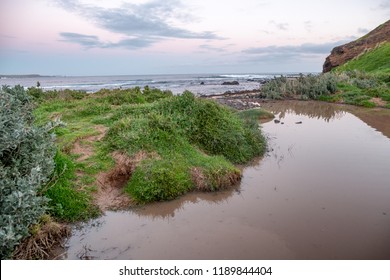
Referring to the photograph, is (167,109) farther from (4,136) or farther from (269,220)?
(4,136)

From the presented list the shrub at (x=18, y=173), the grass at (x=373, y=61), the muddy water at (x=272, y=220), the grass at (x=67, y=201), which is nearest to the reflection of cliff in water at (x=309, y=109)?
the muddy water at (x=272, y=220)

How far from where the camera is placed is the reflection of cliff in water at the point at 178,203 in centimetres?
616

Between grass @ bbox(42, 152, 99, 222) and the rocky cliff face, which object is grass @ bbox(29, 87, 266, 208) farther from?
the rocky cliff face

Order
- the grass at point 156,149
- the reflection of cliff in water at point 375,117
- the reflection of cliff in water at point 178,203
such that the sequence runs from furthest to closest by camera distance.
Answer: the reflection of cliff in water at point 375,117 → the grass at point 156,149 → the reflection of cliff in water at point 178,203

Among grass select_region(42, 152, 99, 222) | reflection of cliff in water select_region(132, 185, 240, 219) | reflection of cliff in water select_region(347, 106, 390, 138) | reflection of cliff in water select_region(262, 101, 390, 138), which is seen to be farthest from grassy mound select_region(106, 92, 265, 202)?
reflection of cliff in water select_region(262, 101, 390, 138)

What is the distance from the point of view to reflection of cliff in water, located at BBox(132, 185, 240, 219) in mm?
6160

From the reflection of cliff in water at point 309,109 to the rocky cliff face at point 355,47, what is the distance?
32.8 m

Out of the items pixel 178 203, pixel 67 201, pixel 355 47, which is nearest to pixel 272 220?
pixel 178 203

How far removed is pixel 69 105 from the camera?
1226cm

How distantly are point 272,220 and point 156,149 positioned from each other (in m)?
3.14

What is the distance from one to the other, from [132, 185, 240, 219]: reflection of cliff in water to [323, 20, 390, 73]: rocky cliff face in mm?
49829

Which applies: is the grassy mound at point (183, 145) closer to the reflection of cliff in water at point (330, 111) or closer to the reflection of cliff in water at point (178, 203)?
the reflection of cliff in water at point (178, 203)

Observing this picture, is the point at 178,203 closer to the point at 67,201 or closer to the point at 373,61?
the point at 67,201

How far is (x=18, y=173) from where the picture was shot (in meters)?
4.55
